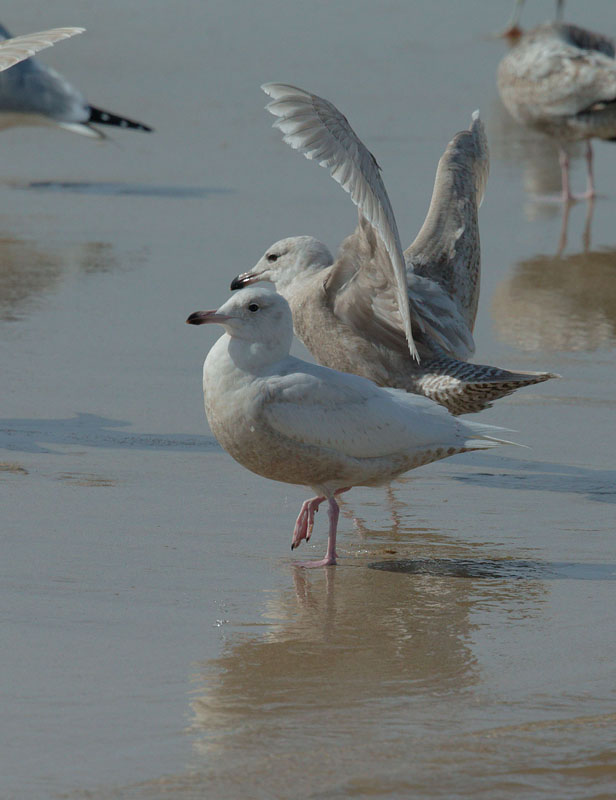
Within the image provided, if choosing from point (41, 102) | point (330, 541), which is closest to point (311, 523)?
point (330, 541)

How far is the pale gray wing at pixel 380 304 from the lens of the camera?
236 inches

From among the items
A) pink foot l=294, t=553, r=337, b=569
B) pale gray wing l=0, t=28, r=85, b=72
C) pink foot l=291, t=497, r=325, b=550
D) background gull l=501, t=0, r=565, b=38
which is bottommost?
pink foot l=294, t=553, r=337, b=569

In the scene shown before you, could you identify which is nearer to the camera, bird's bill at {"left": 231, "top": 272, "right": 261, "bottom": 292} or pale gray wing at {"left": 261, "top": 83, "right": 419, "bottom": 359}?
pale gray wing at {"left": 261, "top": 83, "right": 419, "bottom": 359}

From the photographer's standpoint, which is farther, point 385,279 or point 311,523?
point 385,279

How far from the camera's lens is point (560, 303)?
8.86m

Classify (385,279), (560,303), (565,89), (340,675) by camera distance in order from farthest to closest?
(565,89), (560,303), (385,279), (340,675)

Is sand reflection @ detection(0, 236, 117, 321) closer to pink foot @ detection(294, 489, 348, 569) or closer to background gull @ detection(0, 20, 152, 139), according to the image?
background gull @ detection(0, 20, 152, 139)

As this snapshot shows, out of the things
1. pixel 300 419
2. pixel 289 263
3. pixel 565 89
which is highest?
pixel 565 89

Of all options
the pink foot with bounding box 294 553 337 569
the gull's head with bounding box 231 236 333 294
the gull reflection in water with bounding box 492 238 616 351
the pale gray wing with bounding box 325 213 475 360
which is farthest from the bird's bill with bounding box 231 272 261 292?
the pink foot with bounding box 294 553 337 569

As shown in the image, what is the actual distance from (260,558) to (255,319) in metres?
0.81

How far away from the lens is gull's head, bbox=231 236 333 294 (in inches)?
257

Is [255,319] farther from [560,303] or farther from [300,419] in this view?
[560,303]

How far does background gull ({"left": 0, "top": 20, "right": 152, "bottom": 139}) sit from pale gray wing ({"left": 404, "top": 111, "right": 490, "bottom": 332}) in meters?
5.14

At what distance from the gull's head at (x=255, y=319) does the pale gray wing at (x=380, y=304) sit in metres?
1.01
